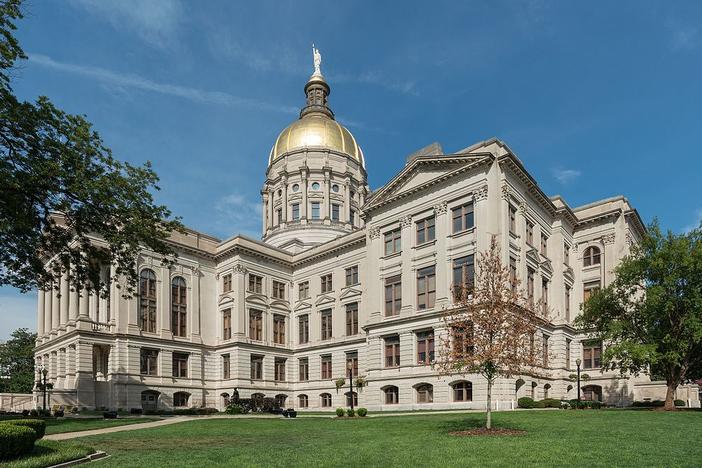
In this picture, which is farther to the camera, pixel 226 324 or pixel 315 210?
pixel 315 210

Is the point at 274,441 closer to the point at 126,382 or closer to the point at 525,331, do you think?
the point at 525,331

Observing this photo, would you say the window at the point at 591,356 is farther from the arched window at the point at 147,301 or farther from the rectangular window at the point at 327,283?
the arched window at the point at 147,301

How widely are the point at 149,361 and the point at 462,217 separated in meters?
31.1

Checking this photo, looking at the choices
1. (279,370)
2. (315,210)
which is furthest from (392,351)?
(315,210)

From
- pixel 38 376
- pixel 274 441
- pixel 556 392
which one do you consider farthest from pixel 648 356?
pixel 38 376

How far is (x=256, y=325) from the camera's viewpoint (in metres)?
57.6

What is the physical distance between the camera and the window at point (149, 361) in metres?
50.8

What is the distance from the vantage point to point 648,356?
33750 mm

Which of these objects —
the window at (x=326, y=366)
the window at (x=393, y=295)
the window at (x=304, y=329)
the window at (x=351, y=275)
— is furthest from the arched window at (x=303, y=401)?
the window at (x=393, y=295)

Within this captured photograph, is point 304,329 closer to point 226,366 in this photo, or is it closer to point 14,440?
point 226,366

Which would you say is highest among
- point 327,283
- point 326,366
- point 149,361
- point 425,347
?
point 327,283

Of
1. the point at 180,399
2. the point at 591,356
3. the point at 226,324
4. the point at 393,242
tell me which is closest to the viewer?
the point at 393,242

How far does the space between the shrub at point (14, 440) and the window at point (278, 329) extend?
4409 centimetres

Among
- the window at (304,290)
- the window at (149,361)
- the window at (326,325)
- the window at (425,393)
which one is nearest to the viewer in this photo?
the window at (425,393)
